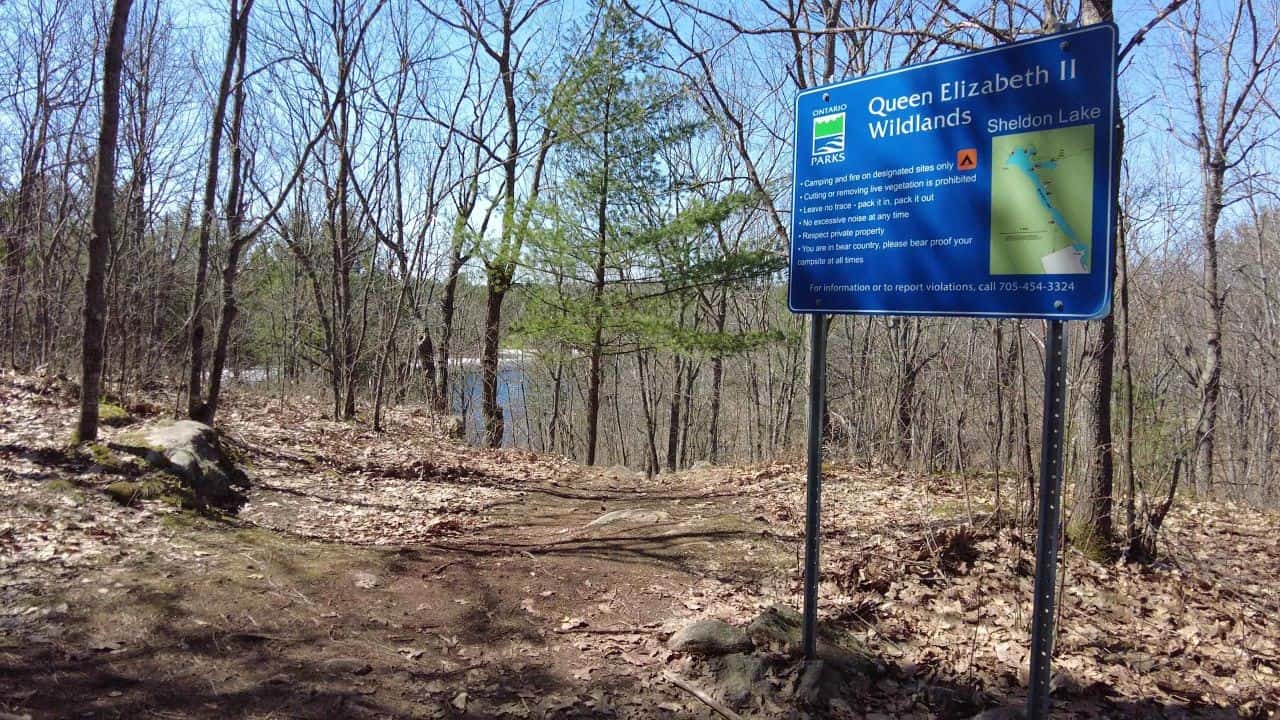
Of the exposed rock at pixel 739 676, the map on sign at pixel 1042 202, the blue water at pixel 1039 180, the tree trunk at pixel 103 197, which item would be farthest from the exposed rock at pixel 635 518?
the tree trunk at pixel 103 197

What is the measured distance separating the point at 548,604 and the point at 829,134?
3.16m

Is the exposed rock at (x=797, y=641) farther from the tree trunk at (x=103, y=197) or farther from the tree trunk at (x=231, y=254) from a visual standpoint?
the tree trunk at (x=231, y=254)

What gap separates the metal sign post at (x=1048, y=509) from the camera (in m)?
2.23

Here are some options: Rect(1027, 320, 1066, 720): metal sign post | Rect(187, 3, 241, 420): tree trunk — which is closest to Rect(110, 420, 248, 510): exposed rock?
Rect(187, 3, 241, 420): tree trunk

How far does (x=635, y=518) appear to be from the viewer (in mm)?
6172

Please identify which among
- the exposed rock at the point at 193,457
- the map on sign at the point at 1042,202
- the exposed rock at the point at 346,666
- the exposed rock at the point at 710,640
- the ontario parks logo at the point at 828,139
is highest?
the ontario parks logo at the point at 828,139

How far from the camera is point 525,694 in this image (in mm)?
3078

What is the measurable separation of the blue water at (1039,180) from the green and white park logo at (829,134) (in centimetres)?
70

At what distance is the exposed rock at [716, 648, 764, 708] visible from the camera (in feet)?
9.82

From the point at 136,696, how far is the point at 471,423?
1481 centimetres

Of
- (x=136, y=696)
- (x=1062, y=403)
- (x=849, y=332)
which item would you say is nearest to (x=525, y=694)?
(x=136, y=696)

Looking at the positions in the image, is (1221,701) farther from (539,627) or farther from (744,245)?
(744,245)

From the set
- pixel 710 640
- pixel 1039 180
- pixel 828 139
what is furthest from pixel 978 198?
pixel 710 640

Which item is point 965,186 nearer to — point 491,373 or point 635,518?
point 635,518
